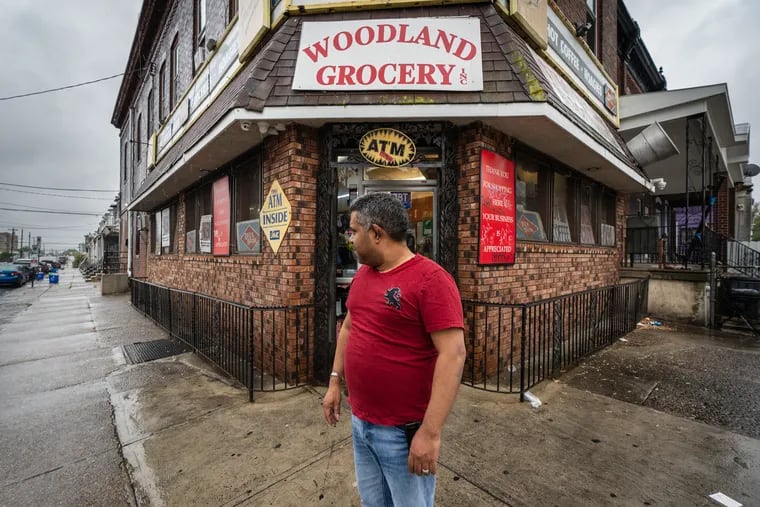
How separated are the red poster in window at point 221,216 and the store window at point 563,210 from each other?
6.06m

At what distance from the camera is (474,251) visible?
4332 millimetres

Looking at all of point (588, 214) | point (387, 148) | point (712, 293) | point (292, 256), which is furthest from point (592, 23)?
point (292, 256)

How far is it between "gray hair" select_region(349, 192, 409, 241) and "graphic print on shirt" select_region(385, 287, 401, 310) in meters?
0.26

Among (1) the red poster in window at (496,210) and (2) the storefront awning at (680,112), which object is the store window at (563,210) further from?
(2) the storefront awning at (680,112)

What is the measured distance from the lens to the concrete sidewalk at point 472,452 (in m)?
2.38

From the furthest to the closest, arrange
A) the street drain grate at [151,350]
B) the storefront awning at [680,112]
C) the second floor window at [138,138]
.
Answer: the second floor window at [138,138] → the storefront awning at [680,112] → the street drain grate at [151,350]

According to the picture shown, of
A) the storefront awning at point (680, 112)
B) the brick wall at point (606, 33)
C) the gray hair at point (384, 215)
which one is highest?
the brick wall at point (606, 33)

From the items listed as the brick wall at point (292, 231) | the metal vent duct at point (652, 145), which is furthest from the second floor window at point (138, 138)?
the metal vent duct at point (652, 145)

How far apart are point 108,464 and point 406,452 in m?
A: 2.81

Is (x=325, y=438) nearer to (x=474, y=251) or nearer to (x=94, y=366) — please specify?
(x=474, y=251)

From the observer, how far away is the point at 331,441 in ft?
9.96

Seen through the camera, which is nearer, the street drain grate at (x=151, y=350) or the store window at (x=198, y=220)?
the street drain grate at (x=151, y=350)

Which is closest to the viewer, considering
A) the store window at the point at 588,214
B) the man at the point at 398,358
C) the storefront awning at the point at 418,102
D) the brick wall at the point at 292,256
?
the man at the point at 398,358

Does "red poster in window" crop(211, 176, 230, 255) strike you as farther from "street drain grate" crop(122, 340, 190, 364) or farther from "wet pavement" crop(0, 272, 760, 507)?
"wet pavement" crop(0, 272, 760, 507)
